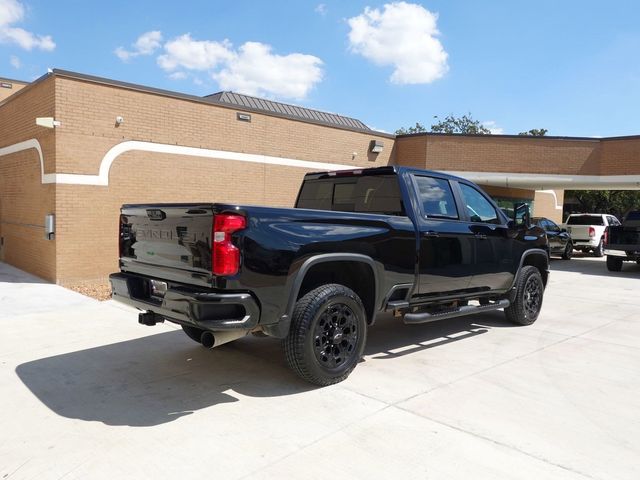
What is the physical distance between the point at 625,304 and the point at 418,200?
250 inches

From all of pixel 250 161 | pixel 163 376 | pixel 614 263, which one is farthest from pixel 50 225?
pixel 614 263

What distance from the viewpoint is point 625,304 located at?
9633 millimetres

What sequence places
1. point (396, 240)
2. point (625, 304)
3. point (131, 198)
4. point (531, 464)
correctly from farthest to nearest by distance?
point (131, 198) < point (625, 304) < point (396, 240) < point (531, 464)

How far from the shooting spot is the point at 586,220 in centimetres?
2102

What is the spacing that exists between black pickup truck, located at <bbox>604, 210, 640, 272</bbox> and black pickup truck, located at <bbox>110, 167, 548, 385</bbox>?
984cm

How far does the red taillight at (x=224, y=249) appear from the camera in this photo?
390cm

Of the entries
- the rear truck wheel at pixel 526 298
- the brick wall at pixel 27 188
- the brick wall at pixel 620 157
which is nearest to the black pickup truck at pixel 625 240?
the brick wall at pixel 620 157

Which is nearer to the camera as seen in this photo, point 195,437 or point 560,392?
point 195,437

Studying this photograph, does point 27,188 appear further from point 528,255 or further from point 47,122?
point 528,255

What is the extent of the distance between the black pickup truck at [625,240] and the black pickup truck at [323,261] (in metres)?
9.84

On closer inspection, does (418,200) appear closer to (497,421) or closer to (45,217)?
(497,421)

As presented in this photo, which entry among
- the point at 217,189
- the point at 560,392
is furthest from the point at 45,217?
the point at 560,392

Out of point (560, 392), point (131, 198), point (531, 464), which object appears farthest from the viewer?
→ point (131, 198)

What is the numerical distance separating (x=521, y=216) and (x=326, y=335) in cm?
366
